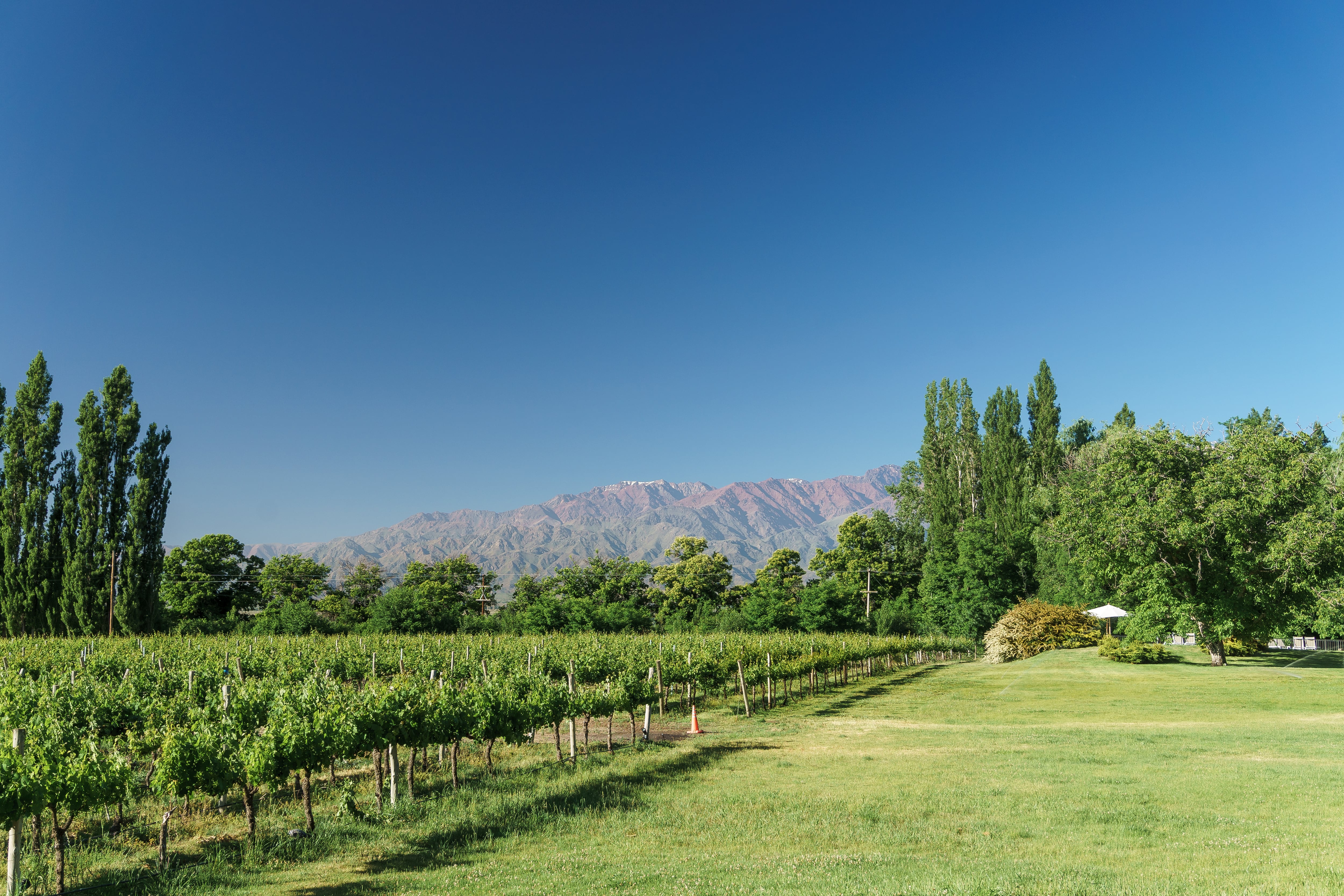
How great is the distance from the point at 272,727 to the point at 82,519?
4322cm

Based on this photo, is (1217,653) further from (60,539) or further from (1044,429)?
(60,539)

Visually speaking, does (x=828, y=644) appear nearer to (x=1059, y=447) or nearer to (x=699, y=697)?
(x=699, y=697)

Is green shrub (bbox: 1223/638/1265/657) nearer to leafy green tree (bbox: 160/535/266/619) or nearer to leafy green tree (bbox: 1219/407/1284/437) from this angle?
leafy green tree (bbox: 1219/407/1284/437)

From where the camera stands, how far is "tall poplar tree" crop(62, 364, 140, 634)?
1693 inches

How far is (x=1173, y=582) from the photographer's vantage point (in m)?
36.6

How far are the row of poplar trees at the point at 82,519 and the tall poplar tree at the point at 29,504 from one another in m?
0.05

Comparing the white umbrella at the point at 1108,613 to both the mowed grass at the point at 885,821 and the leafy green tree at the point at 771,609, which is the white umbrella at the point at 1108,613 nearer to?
the leafy green tree at the point at 771,609

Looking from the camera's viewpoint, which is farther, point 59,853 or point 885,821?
point 885,821

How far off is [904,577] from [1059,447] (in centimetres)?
2058

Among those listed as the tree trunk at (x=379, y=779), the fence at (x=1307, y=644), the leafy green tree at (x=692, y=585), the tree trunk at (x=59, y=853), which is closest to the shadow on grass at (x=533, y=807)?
the tree trunk at (x=379, y=779)

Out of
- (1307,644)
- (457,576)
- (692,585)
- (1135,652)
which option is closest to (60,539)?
(457,576)

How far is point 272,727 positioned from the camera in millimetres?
12352

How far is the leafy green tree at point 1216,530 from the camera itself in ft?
110

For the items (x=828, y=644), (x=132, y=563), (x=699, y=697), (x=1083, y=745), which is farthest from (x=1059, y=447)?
(x=132, y=563)
